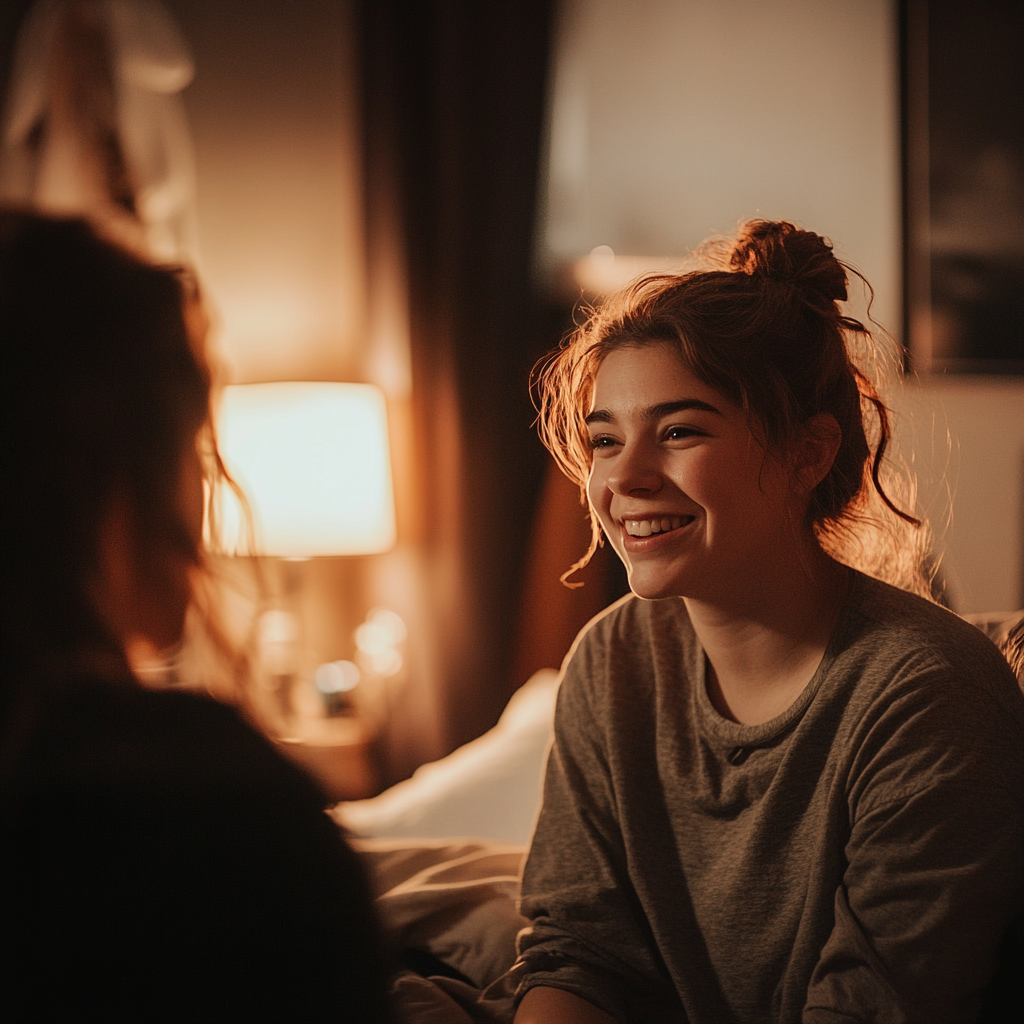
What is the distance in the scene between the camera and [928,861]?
2.48 ft

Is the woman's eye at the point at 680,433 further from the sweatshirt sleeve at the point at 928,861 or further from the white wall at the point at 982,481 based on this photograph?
the white wall at the point at 982,481

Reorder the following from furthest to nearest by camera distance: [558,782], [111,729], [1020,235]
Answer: [1020,235] → [558,782] → [111,729]

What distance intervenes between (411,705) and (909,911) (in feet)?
5.32

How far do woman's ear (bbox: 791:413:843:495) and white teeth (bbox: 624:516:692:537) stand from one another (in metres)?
0.12

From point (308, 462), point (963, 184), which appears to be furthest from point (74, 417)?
point (963, 184)

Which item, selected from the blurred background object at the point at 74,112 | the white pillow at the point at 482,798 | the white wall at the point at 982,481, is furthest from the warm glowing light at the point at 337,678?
the white wall at the point at 982,481

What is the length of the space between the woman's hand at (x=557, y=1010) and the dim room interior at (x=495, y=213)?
2.98ft

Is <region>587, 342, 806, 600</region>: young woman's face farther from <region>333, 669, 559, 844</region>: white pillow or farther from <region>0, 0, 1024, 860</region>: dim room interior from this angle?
<region>0, 0, 1024, 860</region>: dim room interior

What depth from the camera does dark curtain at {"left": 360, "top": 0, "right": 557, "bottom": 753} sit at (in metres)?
2.10

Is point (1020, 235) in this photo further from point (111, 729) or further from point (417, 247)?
point (111, 729)

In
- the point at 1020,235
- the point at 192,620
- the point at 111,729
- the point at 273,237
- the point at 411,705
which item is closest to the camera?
the point at 111,729

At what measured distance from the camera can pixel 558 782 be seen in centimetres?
105

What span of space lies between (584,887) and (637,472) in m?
0.44

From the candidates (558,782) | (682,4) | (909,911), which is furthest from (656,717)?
(682,4)
